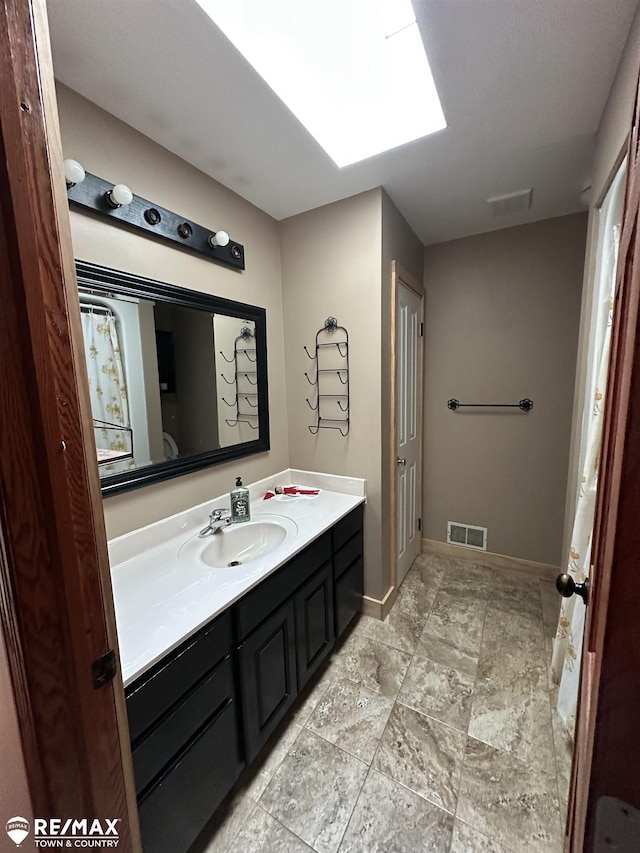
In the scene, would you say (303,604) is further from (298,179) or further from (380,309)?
(298,179)

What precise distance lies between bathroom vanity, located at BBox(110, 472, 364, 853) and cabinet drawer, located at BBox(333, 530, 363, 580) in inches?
1.0

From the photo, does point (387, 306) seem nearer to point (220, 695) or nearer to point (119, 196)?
point (119, 196)

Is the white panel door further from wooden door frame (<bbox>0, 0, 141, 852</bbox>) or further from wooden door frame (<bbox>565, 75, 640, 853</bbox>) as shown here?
wooden door frame (<bbox>0, 0, 141, 852</bbox>)

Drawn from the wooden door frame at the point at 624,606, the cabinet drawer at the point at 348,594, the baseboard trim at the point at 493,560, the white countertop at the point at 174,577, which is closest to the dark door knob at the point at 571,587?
the wooden door frame at the point at 624,606

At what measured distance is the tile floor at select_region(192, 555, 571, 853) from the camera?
3.48 ft

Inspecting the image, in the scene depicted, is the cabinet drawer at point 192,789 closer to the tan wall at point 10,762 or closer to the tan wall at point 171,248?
the tan wall at point 10,762

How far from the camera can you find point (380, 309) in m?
1.76

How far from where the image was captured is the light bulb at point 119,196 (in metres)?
1.13

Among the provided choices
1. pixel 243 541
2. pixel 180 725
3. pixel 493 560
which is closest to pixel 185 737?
pixel 180 725

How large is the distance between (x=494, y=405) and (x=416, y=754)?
1.99 m

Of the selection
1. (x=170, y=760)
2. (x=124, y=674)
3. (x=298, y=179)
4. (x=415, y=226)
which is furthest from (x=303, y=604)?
(x=415, y=226)

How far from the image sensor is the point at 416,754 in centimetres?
128

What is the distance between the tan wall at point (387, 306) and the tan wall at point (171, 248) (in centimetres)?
31

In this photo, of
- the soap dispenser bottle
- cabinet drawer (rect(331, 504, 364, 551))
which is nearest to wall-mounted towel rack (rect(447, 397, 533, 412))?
cabinet drawer (rect(331, 504, 364, 551))
